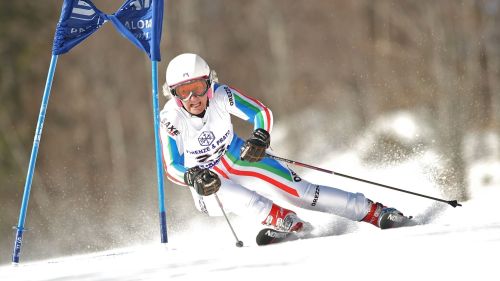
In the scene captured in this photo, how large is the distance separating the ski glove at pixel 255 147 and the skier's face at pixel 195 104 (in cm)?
43

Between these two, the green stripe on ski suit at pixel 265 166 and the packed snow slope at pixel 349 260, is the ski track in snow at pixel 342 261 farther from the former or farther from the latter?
the green stripe on ski suit at pixel 265 166

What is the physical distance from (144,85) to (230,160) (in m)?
17.8

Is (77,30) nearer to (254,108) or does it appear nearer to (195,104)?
(195,104)

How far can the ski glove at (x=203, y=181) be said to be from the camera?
469 centimetres

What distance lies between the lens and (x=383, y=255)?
3.27m

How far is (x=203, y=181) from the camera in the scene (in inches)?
185

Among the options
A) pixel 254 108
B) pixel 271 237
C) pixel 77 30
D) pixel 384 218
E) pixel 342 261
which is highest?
pixel 77 30

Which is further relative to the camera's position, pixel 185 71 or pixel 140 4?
pixel 140 4

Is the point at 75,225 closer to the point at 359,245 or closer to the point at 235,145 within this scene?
the point at 235,145

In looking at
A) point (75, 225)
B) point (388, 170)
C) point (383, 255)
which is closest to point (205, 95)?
point (383, 255)

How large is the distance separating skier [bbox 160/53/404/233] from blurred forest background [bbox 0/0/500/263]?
10960mm

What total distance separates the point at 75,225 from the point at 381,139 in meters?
8.53

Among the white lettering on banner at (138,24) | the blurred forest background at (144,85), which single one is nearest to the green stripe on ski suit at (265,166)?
the white lettering on banner at (138,24)

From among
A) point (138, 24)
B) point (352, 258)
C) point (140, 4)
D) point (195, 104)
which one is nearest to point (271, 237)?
point (195, 104)
